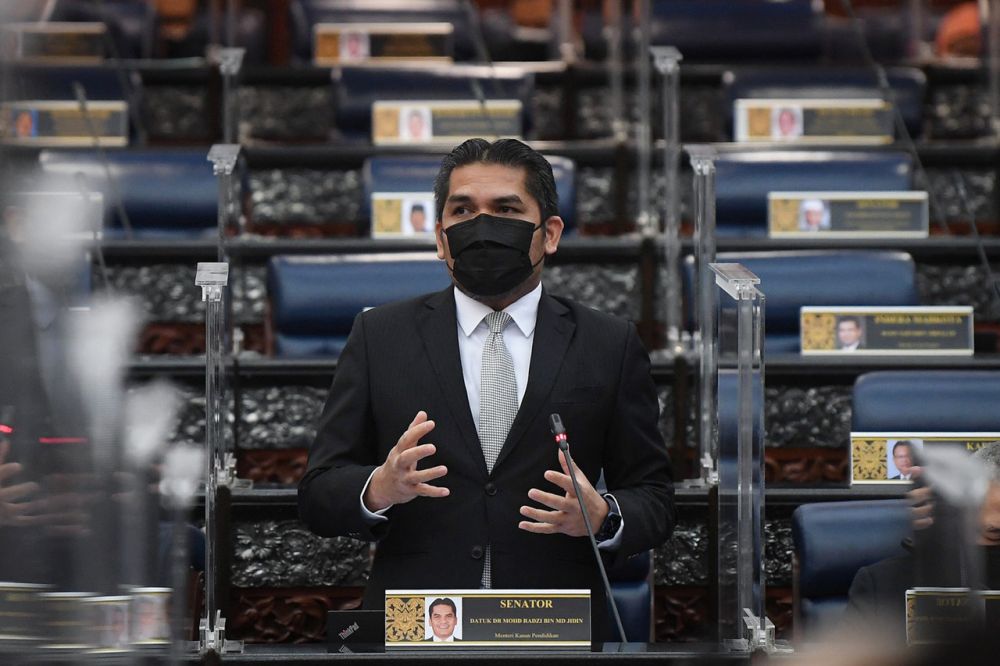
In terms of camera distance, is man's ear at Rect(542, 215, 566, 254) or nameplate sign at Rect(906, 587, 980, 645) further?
man's ear at Rect(542, 215, 566, 254)

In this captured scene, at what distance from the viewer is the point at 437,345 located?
7.41 ft

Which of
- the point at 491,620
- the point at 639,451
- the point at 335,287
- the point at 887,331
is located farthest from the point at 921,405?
the point at 335,287

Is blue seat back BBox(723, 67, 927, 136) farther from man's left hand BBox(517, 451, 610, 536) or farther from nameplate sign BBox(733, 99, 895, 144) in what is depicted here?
man's left hand BBox(517, 451, 610, 536)

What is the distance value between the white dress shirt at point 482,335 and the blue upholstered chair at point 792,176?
5.87 feet

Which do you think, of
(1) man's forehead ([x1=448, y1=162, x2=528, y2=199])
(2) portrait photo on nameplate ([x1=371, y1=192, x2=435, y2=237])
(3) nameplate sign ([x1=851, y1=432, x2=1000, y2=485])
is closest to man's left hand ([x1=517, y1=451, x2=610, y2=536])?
(1) man's forehead ([x1=448, y1=162, x2=528, y2=199])

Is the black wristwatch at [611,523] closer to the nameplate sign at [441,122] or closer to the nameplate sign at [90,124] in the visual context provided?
the nameplate sign at [441,122]

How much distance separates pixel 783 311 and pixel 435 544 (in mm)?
1464

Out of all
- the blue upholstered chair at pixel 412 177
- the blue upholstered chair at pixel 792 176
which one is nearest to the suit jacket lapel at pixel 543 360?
the blue upholstered chair at pixel 412 177

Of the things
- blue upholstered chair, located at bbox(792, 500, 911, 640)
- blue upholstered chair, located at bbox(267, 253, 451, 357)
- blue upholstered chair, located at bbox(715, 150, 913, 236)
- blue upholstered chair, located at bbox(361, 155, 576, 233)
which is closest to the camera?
blue upholstered chair, located at bbox(792, 500, 911, 640)

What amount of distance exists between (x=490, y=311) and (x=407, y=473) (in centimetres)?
Answer: 40

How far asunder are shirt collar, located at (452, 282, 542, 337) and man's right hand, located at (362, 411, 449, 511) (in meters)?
0.31

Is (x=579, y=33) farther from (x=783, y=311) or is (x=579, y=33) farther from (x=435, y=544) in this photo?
(x=435, y=544)

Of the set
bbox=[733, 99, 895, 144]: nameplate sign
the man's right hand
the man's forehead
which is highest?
bbox=[733, 99, 895, 144]: nameplate sign

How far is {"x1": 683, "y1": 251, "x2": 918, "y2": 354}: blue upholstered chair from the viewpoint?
11.2 feet
